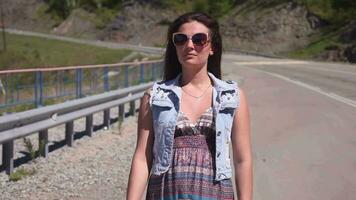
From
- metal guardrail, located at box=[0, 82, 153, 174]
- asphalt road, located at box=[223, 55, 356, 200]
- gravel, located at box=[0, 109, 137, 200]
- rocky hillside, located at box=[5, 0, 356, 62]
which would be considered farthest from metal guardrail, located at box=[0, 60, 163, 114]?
rocky hillside, located at box=[5, 0, 356, 62]

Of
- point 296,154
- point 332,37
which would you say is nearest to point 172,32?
point 296,154

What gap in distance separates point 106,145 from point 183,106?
780 cm

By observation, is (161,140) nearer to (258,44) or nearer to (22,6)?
(258,44)

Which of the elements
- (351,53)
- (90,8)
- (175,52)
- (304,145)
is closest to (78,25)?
(90,8)

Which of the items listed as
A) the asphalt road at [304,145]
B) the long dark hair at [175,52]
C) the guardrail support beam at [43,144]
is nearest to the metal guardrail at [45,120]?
the guardrail support beam at [43,144]

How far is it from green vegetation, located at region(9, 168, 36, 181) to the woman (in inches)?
202

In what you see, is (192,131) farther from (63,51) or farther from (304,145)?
A: (63,51)

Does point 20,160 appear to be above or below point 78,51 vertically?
above

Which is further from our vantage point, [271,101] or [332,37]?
[332,37]

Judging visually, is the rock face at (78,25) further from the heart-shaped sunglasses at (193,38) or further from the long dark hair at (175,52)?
the heart-shaped sunglasses at (193,38)

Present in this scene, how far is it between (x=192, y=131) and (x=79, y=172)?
18.4 feet

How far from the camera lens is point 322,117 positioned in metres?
14.2

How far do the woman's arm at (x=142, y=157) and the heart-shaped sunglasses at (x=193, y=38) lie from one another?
29 centimetres

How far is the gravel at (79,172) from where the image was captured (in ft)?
23.3
